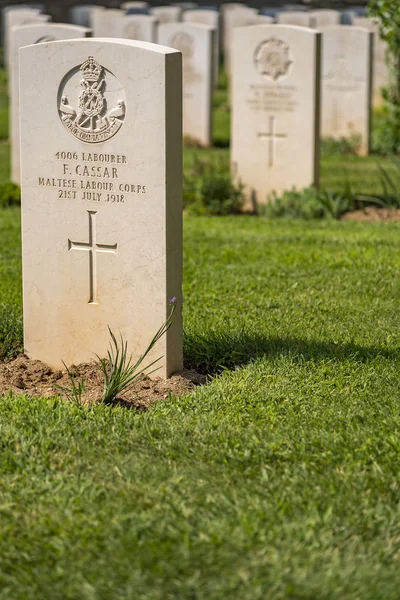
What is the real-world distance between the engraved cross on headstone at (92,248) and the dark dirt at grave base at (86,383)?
34cm

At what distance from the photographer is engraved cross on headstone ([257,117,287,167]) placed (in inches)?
336

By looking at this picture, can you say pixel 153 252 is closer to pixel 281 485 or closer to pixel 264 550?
pixel 281 485

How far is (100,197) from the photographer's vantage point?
420cm

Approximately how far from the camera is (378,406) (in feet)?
12.3

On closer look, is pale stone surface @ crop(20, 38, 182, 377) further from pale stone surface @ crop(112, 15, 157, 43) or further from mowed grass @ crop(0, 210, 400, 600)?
pale stone surface @ crop(112, 15, 157, 43)

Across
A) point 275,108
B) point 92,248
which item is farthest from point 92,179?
point 275,108

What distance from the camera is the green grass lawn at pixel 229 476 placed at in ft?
8.58

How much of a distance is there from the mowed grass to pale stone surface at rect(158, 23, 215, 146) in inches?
315

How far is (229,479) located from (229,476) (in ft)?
0.07

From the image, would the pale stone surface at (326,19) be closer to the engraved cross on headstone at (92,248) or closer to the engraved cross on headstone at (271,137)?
the engraved cross on headstone at (271,137)

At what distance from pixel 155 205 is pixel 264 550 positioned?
177 cm

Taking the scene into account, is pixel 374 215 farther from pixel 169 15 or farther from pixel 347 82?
pixel 169 15

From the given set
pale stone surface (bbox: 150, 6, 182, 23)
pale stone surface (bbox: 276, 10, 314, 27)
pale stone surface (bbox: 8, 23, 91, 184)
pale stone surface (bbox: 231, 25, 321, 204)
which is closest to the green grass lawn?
pale stone surface (bbox: 231, 25, 321, 204)

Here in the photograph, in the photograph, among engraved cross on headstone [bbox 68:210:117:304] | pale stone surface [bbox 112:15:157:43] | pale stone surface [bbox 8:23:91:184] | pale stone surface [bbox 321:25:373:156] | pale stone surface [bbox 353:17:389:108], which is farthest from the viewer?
pale stone surface [bbox 353:17:389:108]
